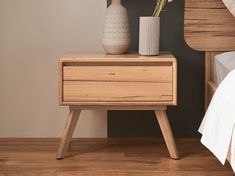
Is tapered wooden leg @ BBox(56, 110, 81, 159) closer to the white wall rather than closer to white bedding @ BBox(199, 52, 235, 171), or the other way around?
the white wall

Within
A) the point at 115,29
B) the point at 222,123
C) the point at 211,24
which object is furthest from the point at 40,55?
the point at 222,123

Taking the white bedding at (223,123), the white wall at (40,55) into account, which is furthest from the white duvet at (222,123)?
the white wall at (40,55)

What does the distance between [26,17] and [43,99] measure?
1.45ft

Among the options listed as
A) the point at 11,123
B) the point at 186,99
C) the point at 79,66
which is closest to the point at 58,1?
the point at 79,66

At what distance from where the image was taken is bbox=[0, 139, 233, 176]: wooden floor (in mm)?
1974

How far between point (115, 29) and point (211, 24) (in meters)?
0.51

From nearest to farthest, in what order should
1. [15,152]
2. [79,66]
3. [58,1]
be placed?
[79,66], [15,152], [58,1]

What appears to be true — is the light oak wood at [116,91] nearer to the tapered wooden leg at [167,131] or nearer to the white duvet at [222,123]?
the tapered wooden leg at [167,131]

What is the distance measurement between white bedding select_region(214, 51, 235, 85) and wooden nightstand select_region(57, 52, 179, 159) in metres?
0.23

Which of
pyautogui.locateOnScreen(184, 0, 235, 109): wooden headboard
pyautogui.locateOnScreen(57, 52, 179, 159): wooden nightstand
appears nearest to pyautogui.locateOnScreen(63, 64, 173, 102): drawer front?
pyautogui.locateOnScreen(57, 52, 179, 159): wooden nightstand

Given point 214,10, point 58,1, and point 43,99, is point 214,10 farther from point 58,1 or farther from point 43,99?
point 43,99

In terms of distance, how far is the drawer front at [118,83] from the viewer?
207 centimetres

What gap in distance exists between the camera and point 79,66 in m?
2.08

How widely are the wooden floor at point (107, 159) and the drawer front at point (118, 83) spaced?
0.28 m
